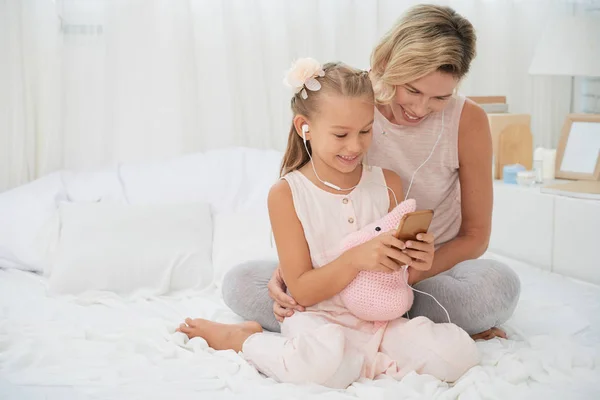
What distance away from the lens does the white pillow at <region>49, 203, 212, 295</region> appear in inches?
79.2

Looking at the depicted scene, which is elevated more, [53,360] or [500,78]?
[500,78]

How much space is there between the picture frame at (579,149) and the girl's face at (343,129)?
1376mm

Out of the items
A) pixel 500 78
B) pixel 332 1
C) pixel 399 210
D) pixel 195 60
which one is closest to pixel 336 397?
pixel 399 210

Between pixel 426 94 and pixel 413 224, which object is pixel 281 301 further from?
pixel 426 94

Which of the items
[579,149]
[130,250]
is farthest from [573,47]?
[130,250]

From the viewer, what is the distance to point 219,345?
1.58m

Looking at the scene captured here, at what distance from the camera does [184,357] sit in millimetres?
1500

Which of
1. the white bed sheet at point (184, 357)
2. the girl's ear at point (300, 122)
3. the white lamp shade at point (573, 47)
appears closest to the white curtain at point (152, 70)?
the white lamp shade at point (573, 47)

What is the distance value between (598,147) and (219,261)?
144 cm

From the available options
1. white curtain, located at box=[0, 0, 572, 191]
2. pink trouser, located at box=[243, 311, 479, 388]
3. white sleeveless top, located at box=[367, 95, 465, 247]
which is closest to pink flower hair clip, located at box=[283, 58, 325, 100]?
white sleeveless top, located at box=[367, 95, 465, 247]

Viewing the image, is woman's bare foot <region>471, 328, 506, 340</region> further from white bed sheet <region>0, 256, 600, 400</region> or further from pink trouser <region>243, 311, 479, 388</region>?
pink trouser <region>243, 311, 479, 388</region>

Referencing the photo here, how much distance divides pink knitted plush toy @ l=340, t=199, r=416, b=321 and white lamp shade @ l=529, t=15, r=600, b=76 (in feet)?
5.33

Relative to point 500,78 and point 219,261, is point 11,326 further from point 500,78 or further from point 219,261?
point 500,78

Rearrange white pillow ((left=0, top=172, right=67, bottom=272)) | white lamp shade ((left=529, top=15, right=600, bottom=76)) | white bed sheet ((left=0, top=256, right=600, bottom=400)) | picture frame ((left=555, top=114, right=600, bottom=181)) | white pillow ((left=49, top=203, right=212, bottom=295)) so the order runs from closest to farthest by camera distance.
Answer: white bed sheet ((left=0, top=256, right=600, bottom=400)) < white pillow ((left=49, top=203, right=212, bottom=295)) < white pillow ((left=0, top=172, right=67, bottom=272)) < picture frame ((left=555, top=114, right=600, bottom=181)) < white lamp shade ((left=529, top=15, right=600, bottom=76))
